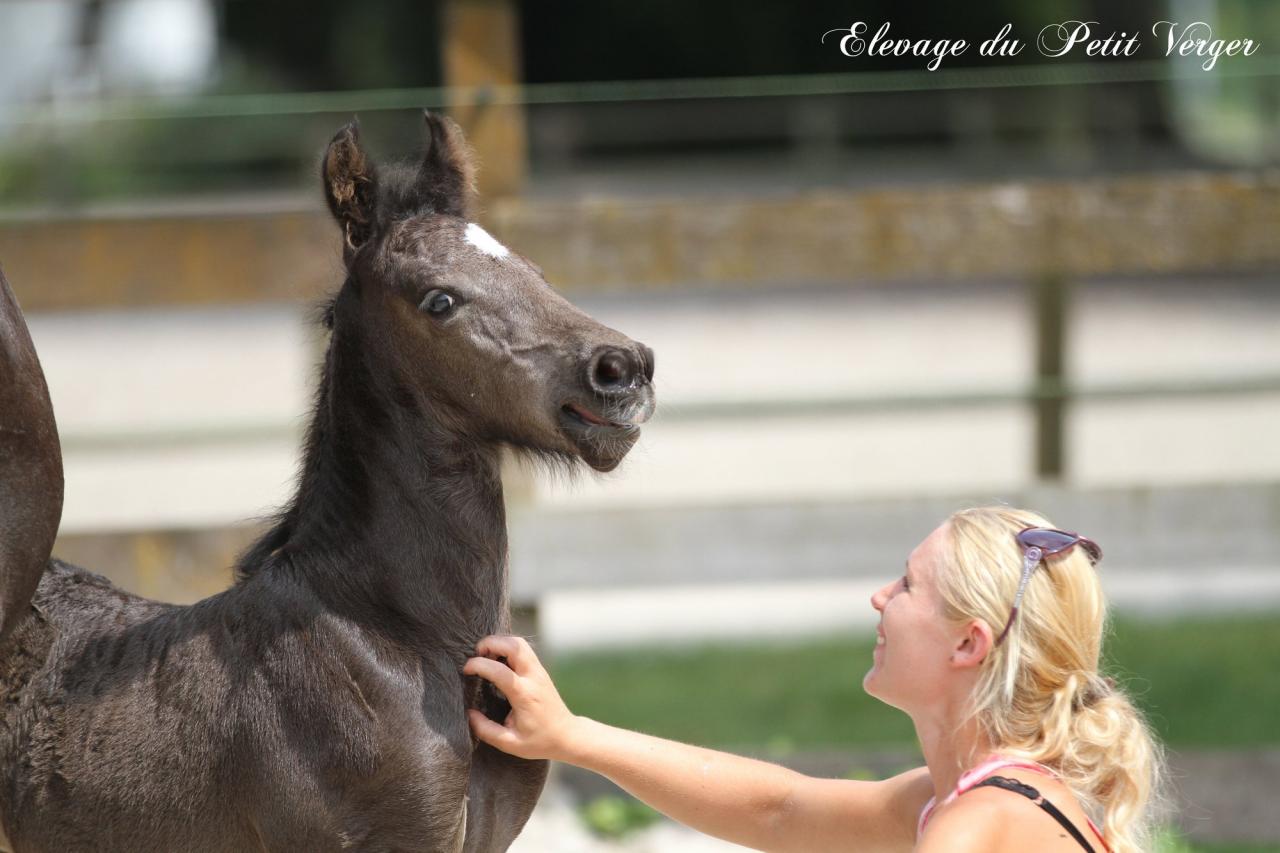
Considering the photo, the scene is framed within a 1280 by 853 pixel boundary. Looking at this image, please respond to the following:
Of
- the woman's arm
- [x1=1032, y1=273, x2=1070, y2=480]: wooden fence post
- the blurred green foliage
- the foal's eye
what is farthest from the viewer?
[x1=1032, y1=273, x2=1070, y2=480]: wooden fence post

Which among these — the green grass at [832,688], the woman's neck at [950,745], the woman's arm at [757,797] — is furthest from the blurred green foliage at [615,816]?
the woman's neck at [950,745]

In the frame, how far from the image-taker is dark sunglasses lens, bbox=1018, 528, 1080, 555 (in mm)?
1915

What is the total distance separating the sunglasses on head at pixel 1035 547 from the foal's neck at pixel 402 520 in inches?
28.6

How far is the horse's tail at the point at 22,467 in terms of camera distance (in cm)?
175

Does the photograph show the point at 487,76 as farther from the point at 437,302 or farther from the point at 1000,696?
the point at 1000,696

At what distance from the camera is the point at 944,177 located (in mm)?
16594

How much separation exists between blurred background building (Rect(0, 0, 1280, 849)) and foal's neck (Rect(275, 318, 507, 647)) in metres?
0.32

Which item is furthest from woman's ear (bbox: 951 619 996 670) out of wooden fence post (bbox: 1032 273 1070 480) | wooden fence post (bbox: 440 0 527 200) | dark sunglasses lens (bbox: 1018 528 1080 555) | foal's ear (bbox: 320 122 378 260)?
wooden fence post (bbox: 1032 273 1070 480)

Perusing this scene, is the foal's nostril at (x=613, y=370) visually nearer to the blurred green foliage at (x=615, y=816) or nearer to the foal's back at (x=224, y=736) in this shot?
the foal's back at (x=224, y=736)

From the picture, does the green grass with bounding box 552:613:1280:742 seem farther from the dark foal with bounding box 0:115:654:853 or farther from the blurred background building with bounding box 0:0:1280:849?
the dark foal with bounding box 0:115:654:853

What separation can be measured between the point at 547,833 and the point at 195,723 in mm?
2082

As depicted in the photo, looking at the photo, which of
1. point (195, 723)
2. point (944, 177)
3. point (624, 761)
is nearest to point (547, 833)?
point (624, 761)

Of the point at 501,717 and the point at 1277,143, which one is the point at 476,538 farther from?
the point at 1277,143

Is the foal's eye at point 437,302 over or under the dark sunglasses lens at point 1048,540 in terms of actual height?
over
